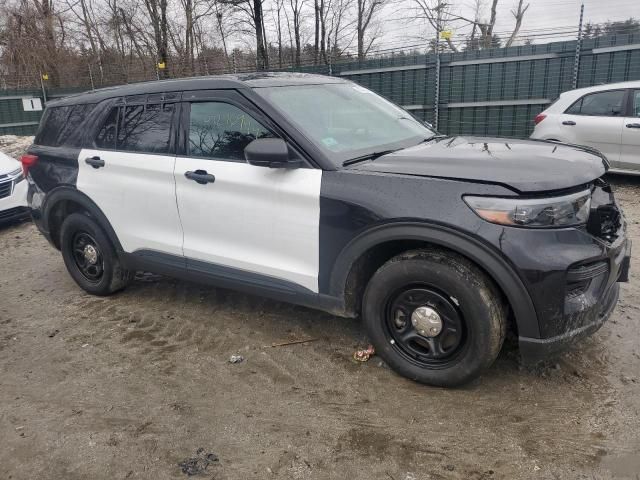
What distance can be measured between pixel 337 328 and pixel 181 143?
5.78 feet

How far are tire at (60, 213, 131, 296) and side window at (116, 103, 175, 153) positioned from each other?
0.81 meters

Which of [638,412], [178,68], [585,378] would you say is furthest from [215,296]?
[178,68]

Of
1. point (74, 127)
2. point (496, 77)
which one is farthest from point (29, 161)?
point (496, 77)

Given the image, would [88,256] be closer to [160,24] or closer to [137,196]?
[137,196]

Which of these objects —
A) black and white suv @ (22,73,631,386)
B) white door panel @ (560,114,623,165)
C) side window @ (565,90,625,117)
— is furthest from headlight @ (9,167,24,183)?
side window @ (565,90,625,117)

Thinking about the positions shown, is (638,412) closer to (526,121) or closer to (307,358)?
(307,358)

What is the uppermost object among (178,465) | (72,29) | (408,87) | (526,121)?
(72,29)

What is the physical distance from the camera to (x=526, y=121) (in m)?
11.2

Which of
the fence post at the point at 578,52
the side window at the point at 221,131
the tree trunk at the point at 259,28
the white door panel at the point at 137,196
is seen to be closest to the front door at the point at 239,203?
the side window at the point at 221,131

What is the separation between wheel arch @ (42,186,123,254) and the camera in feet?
14.1

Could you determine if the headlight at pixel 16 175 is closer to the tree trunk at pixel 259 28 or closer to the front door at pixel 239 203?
the front door at pixel 239 203

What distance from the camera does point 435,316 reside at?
287cm

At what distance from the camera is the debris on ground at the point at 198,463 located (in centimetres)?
248

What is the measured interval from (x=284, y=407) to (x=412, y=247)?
117 centimetres
